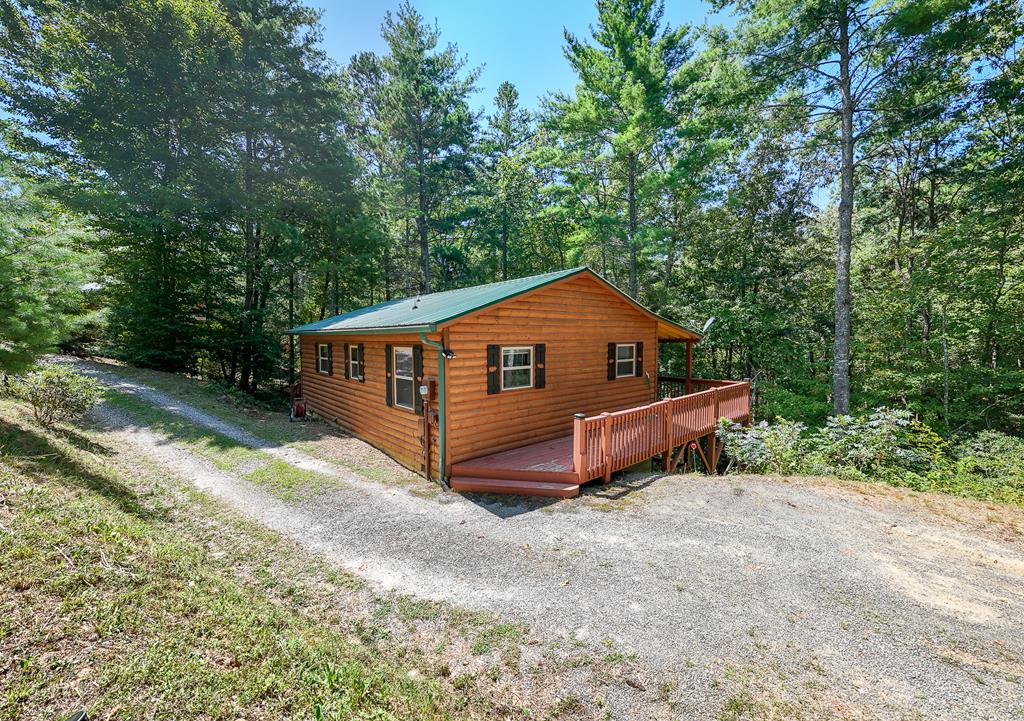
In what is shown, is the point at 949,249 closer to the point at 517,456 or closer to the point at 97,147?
the point at 517,456

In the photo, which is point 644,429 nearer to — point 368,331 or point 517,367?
point 517,367

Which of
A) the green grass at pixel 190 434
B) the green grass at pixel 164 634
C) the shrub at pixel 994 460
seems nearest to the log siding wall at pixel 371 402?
the green grass at pixel 190 434

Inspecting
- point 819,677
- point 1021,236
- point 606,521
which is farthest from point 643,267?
point 819,677

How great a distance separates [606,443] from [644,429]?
132cm

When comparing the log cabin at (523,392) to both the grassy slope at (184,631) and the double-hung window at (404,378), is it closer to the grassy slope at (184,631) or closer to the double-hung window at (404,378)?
the double-hung window at (404,378)

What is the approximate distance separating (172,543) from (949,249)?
19918mm

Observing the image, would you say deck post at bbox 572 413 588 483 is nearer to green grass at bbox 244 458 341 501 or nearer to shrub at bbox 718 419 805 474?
shrub at bbox 718 419 805 474

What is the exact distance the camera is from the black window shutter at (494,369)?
752cm

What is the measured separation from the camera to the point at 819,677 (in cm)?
281

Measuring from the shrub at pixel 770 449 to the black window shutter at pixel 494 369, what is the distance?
5.00m

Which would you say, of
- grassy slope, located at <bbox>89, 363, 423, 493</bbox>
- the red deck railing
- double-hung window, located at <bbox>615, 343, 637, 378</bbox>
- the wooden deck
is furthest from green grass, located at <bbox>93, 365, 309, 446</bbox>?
double-hung window, located at <bbox>615, 343, 637, 378</bbox>

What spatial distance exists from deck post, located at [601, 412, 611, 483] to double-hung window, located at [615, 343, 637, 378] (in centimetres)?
381

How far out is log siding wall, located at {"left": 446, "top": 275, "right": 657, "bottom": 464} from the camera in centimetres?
716

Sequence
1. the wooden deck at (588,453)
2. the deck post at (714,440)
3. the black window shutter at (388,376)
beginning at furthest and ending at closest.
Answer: the deck post at (714,440) → the black window shutter at (388,376) → the wooden deck at (588,453)
